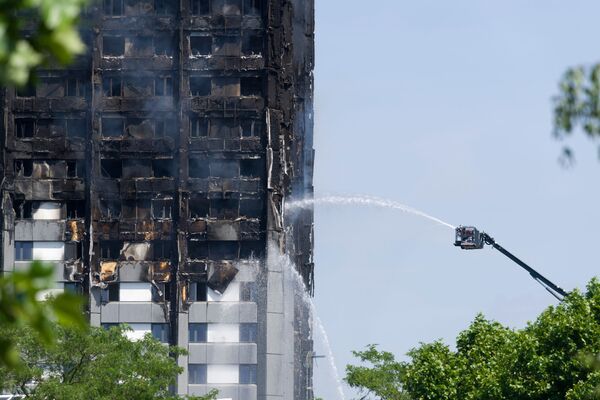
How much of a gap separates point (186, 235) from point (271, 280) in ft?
25.5

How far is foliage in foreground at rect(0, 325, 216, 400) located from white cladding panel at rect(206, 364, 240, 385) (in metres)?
56.3

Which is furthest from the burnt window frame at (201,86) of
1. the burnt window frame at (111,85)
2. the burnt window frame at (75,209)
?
the burnt window frame at (75,209)

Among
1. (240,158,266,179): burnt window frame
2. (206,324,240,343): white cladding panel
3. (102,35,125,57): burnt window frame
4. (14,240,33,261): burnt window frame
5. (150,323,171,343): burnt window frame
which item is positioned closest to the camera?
(150,323,171,343): burnt window frame

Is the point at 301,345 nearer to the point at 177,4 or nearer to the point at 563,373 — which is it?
the point at 177,4

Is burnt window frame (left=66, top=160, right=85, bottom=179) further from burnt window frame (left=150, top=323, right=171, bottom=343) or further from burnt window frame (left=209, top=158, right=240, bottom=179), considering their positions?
burnt window frame (left=150, top=323, right=171, bottom=343)

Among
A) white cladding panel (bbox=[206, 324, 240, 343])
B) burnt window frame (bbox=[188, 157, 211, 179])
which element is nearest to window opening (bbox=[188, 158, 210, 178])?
burnt window frame (bbox=[188, 157, 211, 179])

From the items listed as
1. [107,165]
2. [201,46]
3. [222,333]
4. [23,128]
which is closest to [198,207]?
[107,165]

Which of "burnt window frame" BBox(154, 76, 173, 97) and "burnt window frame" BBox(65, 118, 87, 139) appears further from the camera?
"burnt window frame" BBox(65, 118, 87, 139)

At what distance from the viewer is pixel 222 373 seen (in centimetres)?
15500

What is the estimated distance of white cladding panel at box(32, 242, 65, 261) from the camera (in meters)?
160

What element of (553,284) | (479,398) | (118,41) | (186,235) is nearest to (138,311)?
(186,235)

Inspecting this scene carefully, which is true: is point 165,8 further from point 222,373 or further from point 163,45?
point 222,373

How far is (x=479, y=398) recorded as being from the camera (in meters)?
106

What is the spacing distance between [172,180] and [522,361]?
6232 centimetres
